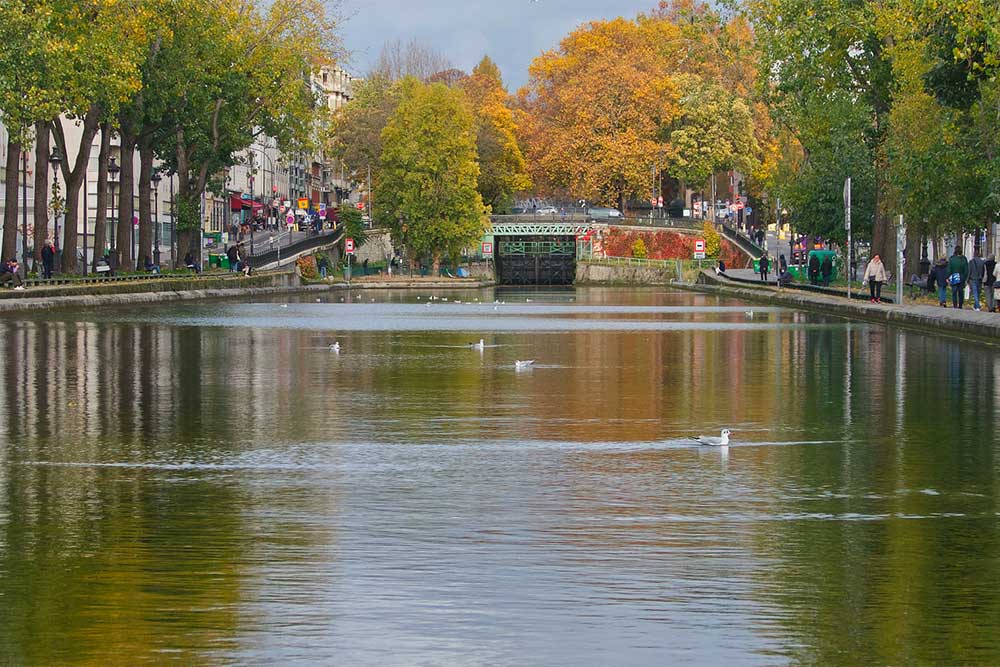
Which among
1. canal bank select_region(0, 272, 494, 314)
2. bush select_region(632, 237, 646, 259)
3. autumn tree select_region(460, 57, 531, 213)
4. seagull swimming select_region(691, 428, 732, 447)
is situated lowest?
seagull swimming select_region(691, 428, 732, 447)

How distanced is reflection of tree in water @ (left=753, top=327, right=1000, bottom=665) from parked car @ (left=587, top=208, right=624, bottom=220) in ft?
419

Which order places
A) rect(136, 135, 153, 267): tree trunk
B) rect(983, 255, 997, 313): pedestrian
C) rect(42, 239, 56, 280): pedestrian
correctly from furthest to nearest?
rect(136, 135, 153, 267): tree trunk
rect(42, 239, 56, 280): pedestrian
rect(983, 255, 997, 313): pedestrian

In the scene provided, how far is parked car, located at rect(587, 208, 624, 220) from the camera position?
5773 inches

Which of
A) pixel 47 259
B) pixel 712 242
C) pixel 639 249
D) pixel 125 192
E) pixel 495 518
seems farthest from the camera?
pixel 639 249

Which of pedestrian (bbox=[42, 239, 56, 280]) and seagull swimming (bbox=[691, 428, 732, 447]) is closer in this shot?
seagull swimming (bbox=[691, 428, 732, 447])

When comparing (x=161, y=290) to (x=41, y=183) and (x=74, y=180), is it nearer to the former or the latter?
(x=74, y=180)

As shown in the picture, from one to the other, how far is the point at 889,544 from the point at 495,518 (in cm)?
236

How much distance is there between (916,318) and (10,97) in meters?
25.0

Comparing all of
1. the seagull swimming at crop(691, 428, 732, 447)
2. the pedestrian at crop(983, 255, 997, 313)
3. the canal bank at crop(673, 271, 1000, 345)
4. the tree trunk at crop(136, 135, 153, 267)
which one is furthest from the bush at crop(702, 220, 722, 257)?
the seagull swimming at crop(691, 428, 732, 447)

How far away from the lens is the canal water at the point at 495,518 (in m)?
7.90

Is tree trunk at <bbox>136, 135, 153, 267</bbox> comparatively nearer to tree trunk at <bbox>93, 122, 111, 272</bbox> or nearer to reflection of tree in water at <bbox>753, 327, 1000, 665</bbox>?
tree trunk at <bbox>93, 122, 111, 272</bbox>

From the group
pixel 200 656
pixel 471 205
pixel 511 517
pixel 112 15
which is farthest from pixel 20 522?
pixel 471 205

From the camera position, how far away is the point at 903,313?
43.4m

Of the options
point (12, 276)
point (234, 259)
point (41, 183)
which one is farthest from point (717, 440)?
point (234, 259)
